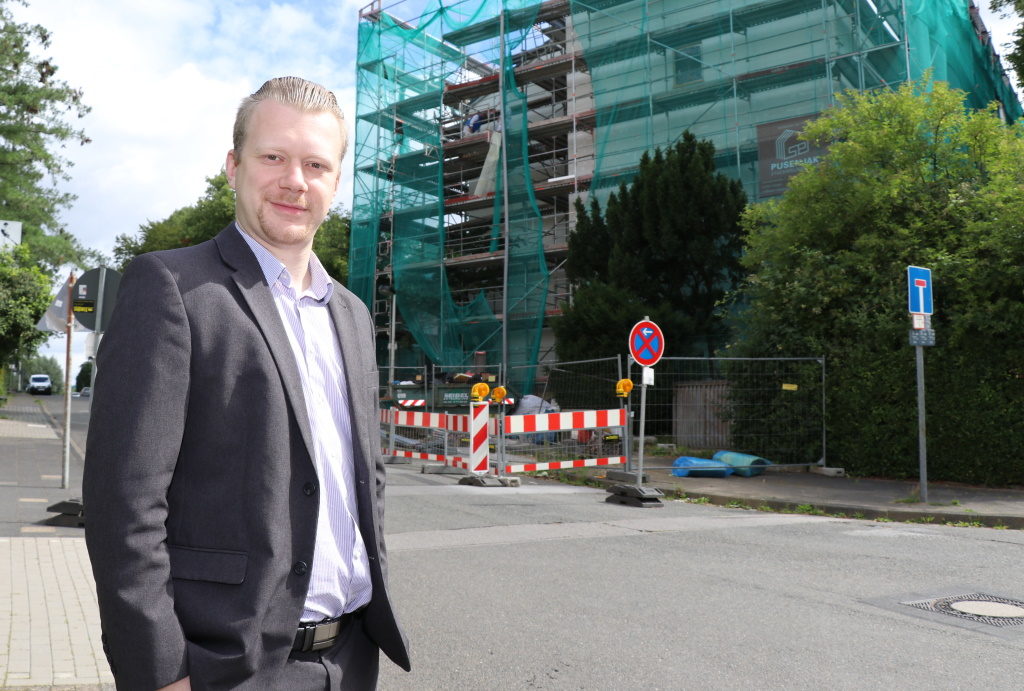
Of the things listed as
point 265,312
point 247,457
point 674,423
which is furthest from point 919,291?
point 247,457

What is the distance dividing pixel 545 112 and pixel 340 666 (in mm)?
38128

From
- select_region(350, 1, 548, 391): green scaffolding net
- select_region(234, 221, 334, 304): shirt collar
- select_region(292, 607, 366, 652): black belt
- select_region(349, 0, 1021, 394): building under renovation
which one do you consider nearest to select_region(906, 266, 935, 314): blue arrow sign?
select_region(234, 221, 334, 304): shirt collar

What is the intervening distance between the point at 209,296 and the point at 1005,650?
4.66 m

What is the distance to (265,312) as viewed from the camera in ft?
5.98

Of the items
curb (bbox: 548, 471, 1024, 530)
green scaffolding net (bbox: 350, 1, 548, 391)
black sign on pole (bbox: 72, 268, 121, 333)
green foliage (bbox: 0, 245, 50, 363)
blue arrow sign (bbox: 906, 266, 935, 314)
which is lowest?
curb (bbox: 548, 471, 1024, 530)

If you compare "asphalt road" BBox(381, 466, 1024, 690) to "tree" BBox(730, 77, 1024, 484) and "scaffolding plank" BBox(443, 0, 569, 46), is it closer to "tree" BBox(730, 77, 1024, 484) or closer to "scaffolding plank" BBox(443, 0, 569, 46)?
"tree" BBox(730, 77, 1024, 484)

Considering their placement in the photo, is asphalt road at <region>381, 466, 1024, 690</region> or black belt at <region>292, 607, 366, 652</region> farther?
asphalt road at <region>381, 466, 1024, 690</region>

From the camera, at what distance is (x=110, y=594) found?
1.54 metres

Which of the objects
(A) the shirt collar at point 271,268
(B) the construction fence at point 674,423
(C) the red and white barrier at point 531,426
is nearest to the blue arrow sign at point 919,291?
(B) the construction fence at point 674,423

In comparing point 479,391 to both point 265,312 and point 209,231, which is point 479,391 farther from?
point 209,231

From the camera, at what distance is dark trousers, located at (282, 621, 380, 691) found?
1790 mm

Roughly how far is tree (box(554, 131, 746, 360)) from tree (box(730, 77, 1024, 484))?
563cm

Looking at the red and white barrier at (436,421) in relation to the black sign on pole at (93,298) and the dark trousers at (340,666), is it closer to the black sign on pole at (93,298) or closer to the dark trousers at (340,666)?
the black sign on pole at (93,298)

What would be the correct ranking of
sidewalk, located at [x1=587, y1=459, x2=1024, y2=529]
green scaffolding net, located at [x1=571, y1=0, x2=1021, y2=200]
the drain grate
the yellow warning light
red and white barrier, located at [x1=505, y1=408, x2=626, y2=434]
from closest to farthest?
the drain grate, sidewalk, located at [x1=587, y1=459, x2=1024, y2=529], red and white barrier, located at [x1=505, y1=408, x2=626, y2=434], the yellow warning light, green scaffolding net, located at [x1=571, y1=0, x2=1021, y2=200]
